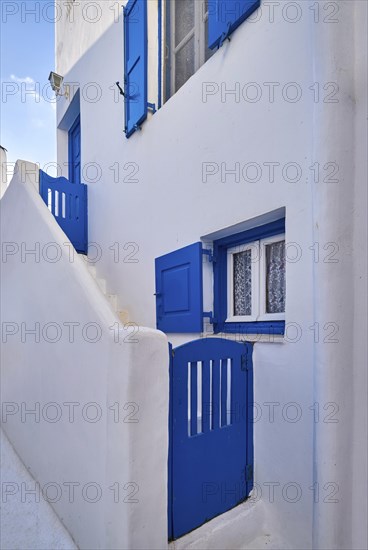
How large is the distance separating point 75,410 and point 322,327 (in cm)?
134

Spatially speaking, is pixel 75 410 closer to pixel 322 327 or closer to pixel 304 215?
pixel 322 327

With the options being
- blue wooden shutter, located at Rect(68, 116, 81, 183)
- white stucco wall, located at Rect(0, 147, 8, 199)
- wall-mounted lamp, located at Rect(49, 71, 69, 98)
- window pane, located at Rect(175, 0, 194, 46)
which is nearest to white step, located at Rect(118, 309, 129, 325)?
window pane, located at Rect(175, 0, 194, 46)

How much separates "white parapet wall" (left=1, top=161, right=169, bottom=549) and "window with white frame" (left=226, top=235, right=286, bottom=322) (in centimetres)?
101

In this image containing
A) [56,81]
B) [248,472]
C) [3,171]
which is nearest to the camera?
[248,472]

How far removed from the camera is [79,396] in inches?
66.4

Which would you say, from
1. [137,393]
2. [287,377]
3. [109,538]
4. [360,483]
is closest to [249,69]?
[287,377]

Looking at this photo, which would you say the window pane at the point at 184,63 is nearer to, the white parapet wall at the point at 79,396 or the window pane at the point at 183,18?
the window pane at the point at 183,18

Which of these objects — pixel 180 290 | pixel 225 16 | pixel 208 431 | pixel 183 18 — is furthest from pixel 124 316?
pixel 183 18

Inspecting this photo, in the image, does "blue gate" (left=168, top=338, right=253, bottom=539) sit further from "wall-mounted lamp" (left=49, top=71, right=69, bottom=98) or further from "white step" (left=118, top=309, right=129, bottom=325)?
"wall-mounted lamp" (left=49, top=71, right=69, bottom=98)

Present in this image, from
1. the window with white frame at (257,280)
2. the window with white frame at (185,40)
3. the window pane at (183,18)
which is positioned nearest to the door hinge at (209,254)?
the window with white frame at (257,280)

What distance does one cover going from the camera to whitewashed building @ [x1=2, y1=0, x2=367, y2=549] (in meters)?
1.46

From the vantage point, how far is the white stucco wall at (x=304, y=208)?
1617 mm

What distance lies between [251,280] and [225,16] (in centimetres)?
190

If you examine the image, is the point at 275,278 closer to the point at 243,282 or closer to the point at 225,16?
the point at 243,282
